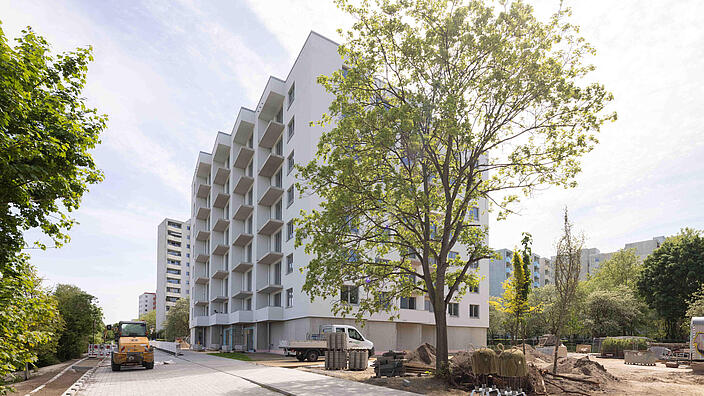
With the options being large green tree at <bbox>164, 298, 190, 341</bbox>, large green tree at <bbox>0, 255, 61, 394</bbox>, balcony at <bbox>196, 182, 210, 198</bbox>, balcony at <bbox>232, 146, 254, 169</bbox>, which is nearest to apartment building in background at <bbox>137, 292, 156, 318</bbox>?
large green tree at <bbox>164, 298, 190, 341</bbox>

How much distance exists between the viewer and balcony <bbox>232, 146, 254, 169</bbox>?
50.9m

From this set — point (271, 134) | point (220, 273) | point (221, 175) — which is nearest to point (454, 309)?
point (271, 134)

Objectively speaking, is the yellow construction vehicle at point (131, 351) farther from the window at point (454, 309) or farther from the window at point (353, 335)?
the window at point (454, 309)

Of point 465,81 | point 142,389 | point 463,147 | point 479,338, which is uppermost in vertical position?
point 465,81

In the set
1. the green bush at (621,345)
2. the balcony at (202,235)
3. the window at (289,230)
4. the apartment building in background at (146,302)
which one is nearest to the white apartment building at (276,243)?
the window at (289,230)

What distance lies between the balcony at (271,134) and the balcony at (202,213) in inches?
938

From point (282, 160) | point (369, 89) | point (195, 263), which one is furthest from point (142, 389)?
point (195, 263)

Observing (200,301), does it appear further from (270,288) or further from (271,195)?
(271,195)

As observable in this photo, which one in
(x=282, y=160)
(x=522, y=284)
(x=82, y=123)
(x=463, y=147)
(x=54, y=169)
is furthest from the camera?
(x=282, y=160)

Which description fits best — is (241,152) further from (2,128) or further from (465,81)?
(2,128)

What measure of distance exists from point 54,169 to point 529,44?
635 inches

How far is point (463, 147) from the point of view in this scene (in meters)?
19.5

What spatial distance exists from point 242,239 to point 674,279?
4416cm

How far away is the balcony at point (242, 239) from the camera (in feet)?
159
